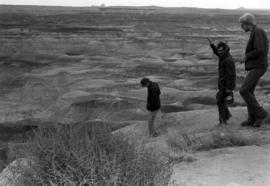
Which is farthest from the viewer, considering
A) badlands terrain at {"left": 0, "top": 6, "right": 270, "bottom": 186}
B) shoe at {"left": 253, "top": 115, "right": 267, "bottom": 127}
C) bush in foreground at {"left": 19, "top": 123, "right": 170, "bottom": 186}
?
shoe at {"left": 253, "top": 115, "right": 267, "bottom": 127}

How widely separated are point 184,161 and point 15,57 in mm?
19815

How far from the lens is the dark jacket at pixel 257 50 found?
6898mm

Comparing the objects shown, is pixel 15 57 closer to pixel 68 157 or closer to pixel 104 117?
pixel 104 117

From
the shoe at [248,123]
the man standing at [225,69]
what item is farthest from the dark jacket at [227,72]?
the shoe at [248,123]

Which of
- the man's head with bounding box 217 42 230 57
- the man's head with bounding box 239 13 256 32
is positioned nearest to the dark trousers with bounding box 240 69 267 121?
the man's head with bounding box 217 42 230 57

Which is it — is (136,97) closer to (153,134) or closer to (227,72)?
(153,134)

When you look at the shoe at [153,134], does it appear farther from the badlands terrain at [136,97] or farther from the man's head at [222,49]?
the man's head at [222,49]

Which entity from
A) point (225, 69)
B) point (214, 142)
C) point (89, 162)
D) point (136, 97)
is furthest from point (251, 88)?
point (136, 97)

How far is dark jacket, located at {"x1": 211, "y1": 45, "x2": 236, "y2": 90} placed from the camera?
7461 millimetres

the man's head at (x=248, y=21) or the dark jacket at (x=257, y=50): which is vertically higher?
the man's head at (x=248, y=21)

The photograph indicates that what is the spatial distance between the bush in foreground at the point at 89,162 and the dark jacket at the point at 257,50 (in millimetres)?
3061

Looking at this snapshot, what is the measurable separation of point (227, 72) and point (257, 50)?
73 cm

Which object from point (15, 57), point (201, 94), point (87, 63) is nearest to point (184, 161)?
point (201, 94)

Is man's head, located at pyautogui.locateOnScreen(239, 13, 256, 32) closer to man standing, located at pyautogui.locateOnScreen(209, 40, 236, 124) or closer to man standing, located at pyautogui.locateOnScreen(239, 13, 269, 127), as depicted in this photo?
man standing, located at pyautogui.locateOnScreen(239, 13, 269, 127)
